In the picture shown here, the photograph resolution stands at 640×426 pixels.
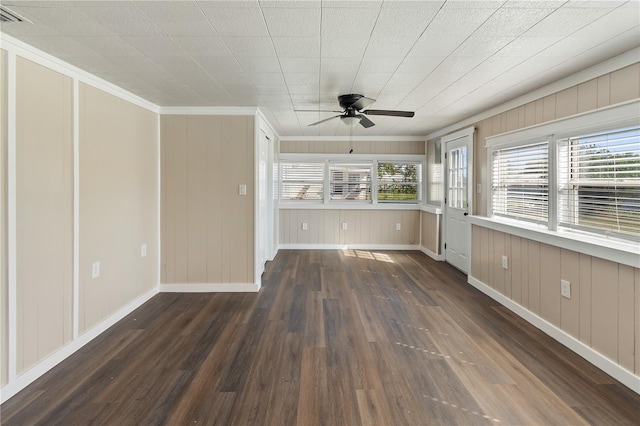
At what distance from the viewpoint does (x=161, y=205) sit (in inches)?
144

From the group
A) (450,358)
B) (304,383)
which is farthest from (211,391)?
(450,358)

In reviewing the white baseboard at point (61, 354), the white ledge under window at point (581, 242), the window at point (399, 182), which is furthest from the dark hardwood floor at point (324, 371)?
the window at point (399, 182)

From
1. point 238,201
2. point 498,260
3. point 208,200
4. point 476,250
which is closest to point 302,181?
point 238,201

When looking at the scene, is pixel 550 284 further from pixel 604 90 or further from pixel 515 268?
pixel 604 90

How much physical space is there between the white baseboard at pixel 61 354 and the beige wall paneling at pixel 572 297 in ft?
13.3

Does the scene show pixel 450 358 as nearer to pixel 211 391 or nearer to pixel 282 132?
pixel 211 391

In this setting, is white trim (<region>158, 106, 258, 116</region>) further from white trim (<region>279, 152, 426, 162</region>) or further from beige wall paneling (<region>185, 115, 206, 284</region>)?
white trim (<region>279, 152, 426, 162</region>)

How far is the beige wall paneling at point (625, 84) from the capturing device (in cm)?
204

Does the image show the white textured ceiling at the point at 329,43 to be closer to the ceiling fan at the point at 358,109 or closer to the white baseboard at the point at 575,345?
the ceiling fan at the point at 358,109

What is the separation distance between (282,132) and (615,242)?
478 centimetres

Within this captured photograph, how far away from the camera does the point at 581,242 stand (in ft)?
7.52

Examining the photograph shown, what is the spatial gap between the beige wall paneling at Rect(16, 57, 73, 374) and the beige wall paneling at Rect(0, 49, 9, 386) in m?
0.07

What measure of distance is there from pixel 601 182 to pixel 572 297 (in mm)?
963

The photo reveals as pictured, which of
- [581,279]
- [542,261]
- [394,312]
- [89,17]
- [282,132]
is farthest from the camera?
[282,132]
